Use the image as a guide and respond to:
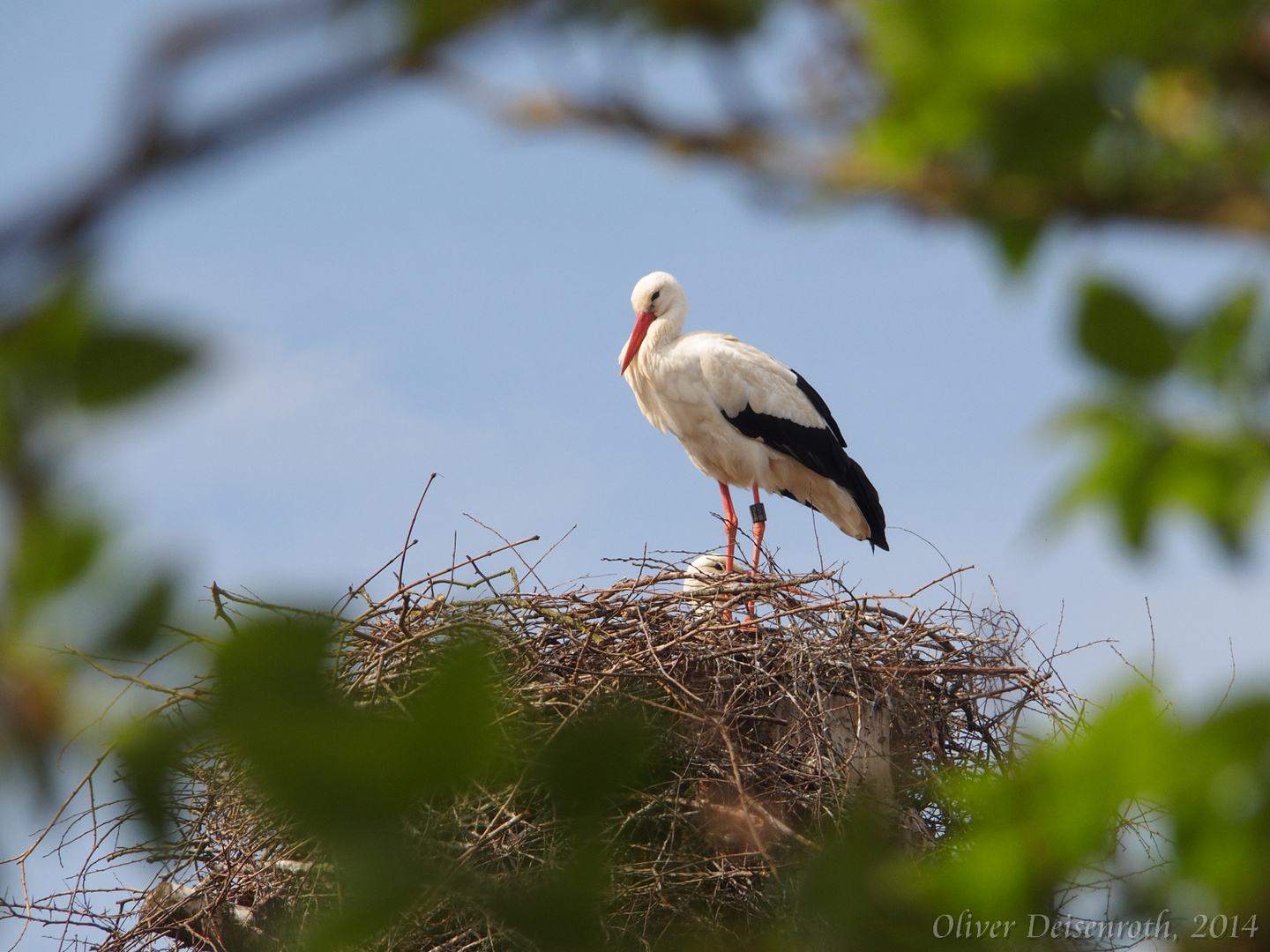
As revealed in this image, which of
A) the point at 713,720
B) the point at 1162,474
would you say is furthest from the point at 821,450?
the point at 1162,474

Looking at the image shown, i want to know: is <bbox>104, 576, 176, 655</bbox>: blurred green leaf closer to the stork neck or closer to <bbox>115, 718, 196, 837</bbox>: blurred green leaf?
<bbox>115, 718, 196, 837</bbox>: blurred green leaf

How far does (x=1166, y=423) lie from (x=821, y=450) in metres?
6.32

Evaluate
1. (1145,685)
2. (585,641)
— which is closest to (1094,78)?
(1145,685)

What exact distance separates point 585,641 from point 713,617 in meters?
0.54

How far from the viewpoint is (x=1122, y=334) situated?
45 cm

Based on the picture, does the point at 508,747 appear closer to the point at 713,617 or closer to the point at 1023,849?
the point at 1023,849

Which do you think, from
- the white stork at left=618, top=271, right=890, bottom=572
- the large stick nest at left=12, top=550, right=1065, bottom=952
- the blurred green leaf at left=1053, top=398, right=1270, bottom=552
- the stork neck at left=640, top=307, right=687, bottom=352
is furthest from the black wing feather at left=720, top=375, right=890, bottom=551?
the blurred green leaf at left=1053, top=398, right=1270, bottom=552

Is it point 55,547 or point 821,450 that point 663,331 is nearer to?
point 821,450

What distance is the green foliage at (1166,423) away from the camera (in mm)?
453

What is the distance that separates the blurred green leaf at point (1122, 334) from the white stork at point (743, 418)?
20.3ft

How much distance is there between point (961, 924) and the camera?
1.69 ft

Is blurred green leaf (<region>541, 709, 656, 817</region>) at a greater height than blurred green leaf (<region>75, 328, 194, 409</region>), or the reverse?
blurred green leaf (<region>75, 328, 194, 409</region>)

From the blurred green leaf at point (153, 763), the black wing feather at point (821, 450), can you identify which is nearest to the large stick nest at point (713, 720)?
the black wing feather at point (821, 450)

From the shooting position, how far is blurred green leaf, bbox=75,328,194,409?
1.18 feet
